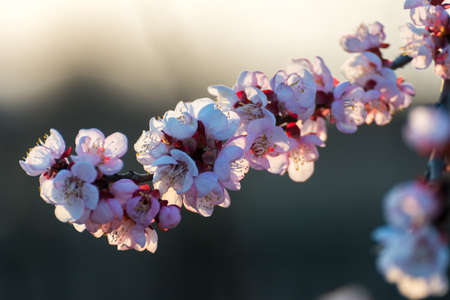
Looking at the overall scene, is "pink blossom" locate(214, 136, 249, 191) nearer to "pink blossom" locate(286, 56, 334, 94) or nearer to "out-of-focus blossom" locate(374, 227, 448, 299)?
"pink blossom" locate(286, 56, 334, 94)

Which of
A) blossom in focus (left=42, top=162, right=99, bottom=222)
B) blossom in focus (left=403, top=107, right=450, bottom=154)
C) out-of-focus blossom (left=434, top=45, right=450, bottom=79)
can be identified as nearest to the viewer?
blossom in focus (left=403, top=107, right=450, bottom=154)

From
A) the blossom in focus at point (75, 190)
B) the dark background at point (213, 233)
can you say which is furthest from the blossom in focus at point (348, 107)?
the dark background at point (213, 233)

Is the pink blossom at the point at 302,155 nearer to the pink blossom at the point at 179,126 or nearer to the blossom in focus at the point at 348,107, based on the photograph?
the blossom in focus at the point at 348,107

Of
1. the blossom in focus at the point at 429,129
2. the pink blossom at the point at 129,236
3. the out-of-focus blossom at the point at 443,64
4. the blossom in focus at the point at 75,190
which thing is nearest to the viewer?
the blossom in focus at the point at 429,129

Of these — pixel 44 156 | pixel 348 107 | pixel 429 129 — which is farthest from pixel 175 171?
pixel 429 129

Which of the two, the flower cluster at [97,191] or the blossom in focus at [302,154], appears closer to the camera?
the flower cluster at [97,191]

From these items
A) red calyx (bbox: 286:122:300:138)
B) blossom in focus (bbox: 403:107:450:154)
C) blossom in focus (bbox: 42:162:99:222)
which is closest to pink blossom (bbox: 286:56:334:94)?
red calyx (bbox: 286:122:300:138)

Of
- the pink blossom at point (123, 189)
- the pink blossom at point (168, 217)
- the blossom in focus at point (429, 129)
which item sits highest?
the blossom in focus at point (429, 129)
